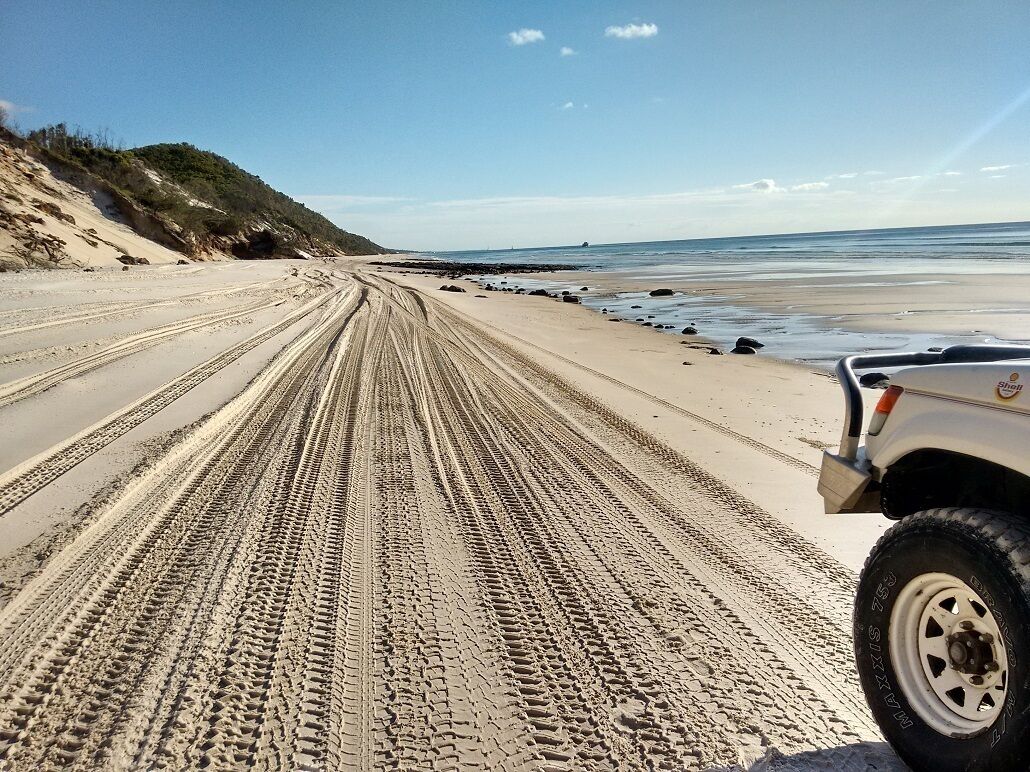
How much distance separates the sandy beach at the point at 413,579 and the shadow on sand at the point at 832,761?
11mm

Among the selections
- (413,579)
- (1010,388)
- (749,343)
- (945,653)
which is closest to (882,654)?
(945,653)

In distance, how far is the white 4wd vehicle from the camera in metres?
1.81

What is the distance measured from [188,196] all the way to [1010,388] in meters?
58.6

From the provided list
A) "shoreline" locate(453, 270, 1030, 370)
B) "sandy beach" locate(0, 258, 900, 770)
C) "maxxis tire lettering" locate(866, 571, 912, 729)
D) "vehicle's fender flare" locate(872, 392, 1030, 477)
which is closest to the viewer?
"vehicle's fender flare" locate(872, 392, 1030, 477)

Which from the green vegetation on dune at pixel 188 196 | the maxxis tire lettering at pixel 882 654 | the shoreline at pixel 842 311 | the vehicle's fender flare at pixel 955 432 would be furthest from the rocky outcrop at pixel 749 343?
the green vegetation on dune at pixel 188 196

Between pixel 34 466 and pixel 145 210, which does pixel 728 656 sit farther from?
pixel 145 210

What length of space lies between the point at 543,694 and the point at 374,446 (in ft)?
12.5

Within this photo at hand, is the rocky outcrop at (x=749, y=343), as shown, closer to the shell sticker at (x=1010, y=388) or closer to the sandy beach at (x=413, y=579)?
the sandy beach at (x=413, y=579)

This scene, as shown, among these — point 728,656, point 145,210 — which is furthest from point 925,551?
point 145,210

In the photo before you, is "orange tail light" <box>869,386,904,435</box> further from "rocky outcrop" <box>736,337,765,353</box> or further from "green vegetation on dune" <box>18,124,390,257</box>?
"green vegetation on dune" <box>18,124,390,257</box>

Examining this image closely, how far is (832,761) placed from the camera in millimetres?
2357

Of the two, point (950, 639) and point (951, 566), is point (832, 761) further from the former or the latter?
point (951, 566)

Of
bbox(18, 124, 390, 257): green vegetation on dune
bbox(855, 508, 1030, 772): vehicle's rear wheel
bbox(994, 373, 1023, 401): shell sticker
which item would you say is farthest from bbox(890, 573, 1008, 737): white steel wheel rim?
bbox(18, 124, 390, 257): green vegetation on dune

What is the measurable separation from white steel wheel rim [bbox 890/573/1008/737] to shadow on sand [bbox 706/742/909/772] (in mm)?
330
